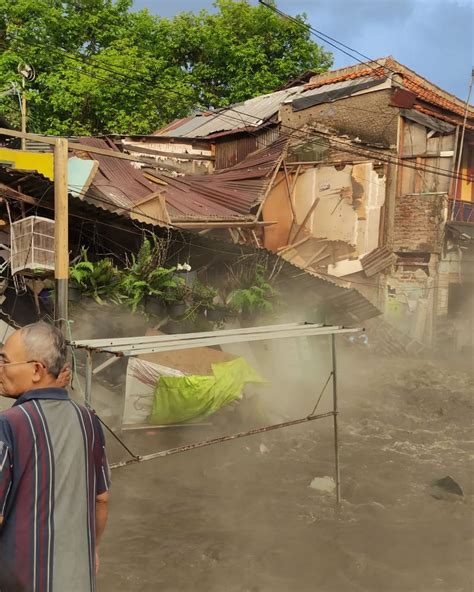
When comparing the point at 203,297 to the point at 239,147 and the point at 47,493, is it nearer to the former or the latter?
the point at 47,493

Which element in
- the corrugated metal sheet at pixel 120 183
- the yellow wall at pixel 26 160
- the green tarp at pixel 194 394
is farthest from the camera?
the corrugated metal sheet at pixel 120 183

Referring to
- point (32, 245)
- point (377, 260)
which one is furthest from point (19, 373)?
point (377, 260)

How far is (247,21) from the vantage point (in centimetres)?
2702

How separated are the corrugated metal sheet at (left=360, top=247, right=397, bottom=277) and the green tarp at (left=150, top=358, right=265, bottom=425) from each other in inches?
380

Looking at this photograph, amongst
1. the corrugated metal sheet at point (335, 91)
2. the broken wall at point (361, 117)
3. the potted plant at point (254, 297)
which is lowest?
the potted plant at point (254, 297)

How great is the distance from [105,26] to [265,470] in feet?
75.0

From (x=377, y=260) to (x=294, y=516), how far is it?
11981 millimetres

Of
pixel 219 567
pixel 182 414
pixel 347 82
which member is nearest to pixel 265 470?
pixel 182 414

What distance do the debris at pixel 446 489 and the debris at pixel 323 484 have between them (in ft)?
4.38

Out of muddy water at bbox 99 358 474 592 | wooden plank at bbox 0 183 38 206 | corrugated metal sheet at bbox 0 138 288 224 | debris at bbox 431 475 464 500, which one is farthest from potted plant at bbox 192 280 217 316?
debris at bbox 431 475 464 500

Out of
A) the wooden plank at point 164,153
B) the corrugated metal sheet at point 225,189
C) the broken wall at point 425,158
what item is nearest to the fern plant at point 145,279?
the corrugated metal sheet at point 225,189

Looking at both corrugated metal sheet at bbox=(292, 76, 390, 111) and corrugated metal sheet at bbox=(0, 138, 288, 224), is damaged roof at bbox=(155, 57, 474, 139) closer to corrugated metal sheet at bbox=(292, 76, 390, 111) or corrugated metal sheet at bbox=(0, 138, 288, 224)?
corrugated metal sheet at bbox=(292, 76, 390, 111)

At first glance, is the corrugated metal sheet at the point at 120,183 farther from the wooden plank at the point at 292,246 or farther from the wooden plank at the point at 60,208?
the wooden plank at the point at 60,208

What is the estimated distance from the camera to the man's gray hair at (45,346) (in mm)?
2143
